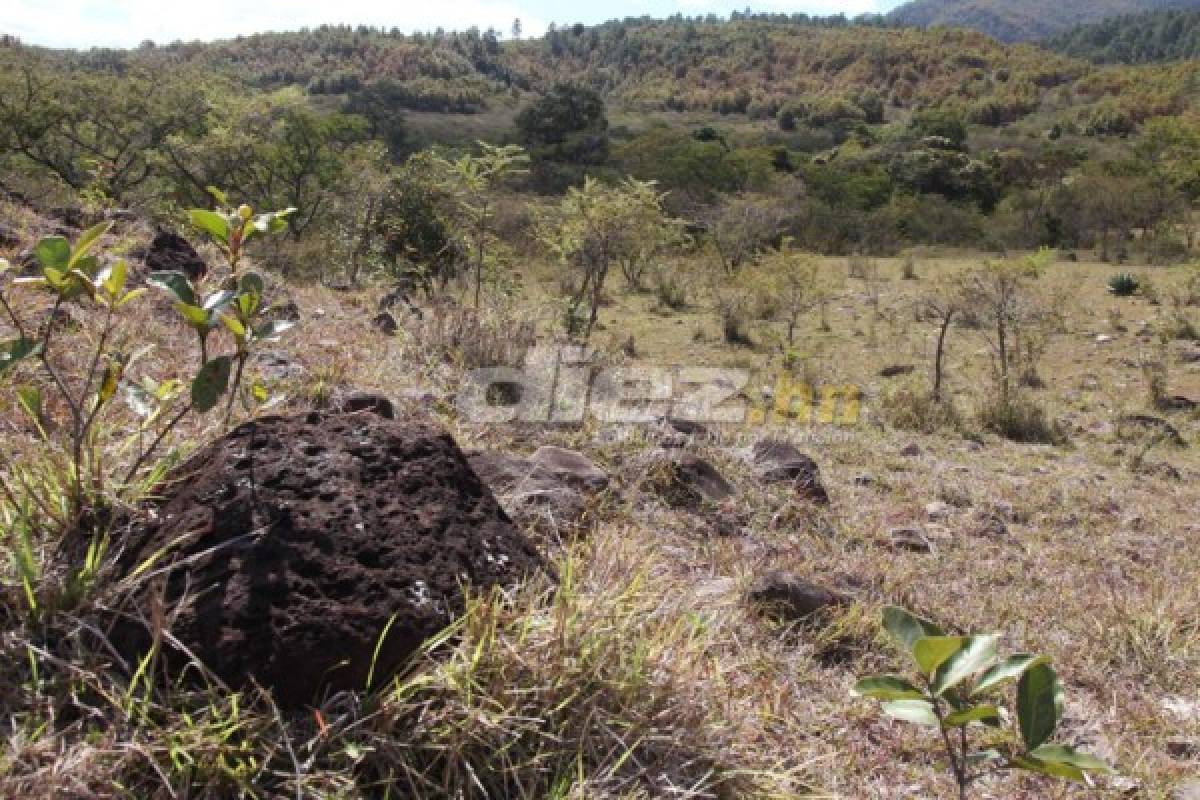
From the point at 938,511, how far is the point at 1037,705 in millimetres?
3158

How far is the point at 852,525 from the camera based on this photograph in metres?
3.53

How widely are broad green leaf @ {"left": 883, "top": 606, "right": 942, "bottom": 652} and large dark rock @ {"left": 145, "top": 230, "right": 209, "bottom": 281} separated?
4.31m

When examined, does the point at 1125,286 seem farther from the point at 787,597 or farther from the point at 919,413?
the point at 787,597

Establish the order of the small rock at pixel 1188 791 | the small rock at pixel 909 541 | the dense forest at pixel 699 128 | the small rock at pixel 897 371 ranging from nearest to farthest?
the small rock at pixel 1188 791, the small rock at pixel 909 541, the small rock at pixel 897 371, the dense forest at pixel 699 128

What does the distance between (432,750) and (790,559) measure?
1.84 m

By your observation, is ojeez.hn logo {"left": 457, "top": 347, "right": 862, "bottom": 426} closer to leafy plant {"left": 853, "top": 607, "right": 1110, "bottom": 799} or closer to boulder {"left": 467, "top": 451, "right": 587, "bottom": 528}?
boulder {"left": 467, "top": 451, "right": 587, "bottom": 528}

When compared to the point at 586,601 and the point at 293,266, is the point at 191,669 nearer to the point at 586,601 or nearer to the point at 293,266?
the point at 586,601

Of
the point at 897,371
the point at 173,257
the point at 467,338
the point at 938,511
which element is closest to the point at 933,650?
the point at 938,511

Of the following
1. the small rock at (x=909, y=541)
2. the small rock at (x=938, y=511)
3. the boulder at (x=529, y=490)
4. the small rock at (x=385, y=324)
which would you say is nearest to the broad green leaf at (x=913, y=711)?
the boulder at (x=529, y=490)

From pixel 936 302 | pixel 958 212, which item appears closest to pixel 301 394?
pixel 936 302

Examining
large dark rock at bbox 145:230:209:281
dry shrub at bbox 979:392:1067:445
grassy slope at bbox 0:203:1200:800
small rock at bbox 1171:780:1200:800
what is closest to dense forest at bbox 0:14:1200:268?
large dark rock at bbox 145:230:209:281

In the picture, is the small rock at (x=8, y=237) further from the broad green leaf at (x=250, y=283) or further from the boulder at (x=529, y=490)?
the broad green leaf at (x=250, y=283)

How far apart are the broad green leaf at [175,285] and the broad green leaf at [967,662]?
128cm

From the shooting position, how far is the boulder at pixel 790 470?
359 centimetres
